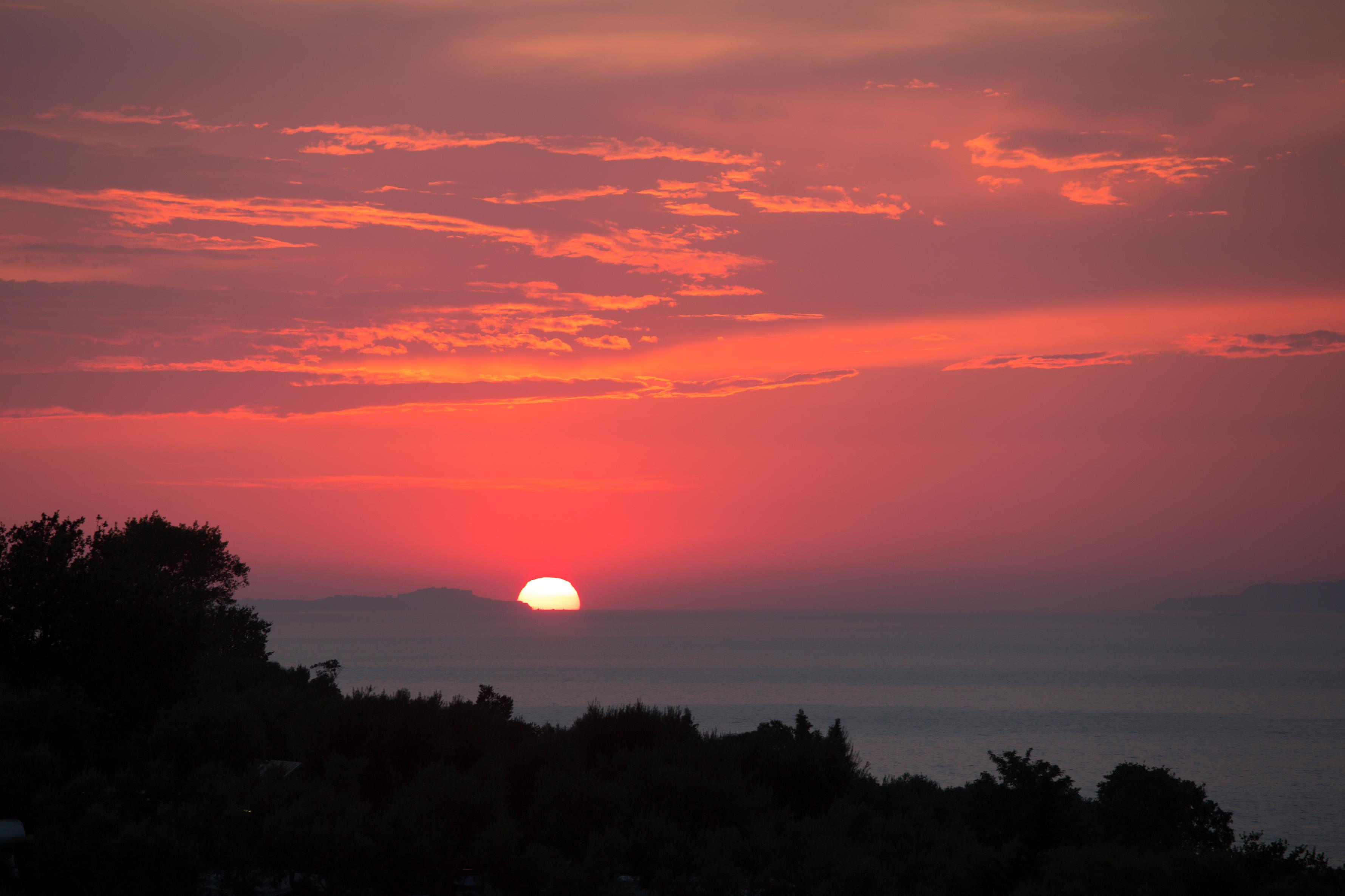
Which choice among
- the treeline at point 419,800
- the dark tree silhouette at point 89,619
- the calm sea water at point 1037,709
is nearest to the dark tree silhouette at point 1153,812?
the treeline at point 419,800

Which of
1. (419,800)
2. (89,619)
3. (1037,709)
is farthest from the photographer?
Result: (1037,709)

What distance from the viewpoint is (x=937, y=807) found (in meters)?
22.8

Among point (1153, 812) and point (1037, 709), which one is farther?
point (1037, 709)

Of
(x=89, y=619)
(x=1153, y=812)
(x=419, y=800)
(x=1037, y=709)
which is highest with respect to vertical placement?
(x=89, y=619)

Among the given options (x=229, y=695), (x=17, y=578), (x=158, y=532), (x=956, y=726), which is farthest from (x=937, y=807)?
(x=956, y=726)

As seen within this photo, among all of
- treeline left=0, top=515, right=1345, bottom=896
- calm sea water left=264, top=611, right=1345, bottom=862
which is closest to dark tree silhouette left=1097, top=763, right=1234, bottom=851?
treeline left=0, top=515, right=1345, bottom=896

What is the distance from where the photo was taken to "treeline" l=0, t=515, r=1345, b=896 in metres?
14.0

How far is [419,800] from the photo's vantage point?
52.0 feet

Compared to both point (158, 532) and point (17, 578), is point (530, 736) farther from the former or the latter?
point (158, 532)

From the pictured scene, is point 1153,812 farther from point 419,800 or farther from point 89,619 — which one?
point 89,619

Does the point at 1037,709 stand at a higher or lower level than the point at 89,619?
lower

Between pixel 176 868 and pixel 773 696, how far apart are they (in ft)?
429

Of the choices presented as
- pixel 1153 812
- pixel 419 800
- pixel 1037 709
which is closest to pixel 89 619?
pixel 419 800

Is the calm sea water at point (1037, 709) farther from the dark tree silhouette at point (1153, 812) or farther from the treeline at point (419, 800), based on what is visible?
the treeline at point (419, 800)
